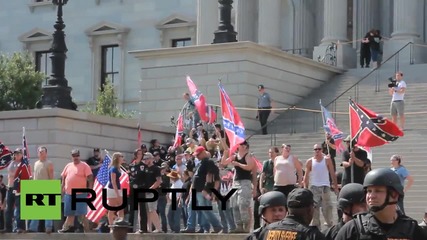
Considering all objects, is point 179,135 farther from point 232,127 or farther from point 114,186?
point 114,186

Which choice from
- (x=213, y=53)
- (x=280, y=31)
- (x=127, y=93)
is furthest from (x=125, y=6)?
(x=213, y=53)

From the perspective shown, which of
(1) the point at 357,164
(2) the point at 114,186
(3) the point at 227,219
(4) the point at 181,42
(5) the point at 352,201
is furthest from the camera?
(4) the point at 181,42

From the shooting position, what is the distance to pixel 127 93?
55.1 meters

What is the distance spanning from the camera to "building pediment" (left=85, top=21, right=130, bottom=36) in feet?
185

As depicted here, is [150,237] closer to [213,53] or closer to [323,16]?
[213,53]

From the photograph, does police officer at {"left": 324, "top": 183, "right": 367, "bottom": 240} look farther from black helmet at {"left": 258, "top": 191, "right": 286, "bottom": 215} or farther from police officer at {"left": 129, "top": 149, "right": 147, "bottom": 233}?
police officer at {"left": 129, "top": 149, "right": 147, "bottom": 233}

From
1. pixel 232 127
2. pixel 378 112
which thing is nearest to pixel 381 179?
pixel 232 127

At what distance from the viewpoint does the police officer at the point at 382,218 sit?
8.37m

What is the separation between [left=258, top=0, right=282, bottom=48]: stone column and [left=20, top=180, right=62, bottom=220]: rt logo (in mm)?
20827

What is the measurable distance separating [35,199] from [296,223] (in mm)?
15654

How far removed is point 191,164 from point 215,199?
77.7 inches

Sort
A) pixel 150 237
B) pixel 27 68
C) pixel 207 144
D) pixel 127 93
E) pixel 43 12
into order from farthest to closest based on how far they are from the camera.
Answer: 1. pixel 43 12
2. pixel 127 93
3. pixel 27 68
4. pixel 207 144
5. pixel 150 237

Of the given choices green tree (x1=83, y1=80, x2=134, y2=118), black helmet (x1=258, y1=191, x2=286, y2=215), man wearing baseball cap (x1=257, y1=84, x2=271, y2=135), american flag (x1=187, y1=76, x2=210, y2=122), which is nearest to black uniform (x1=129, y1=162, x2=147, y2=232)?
american flag (x1=187, y1=76, x2=210, y2=122)

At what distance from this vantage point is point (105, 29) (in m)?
57.0
